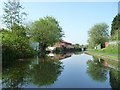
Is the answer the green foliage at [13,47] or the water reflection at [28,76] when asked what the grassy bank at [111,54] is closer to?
the green foliage at [13,47]

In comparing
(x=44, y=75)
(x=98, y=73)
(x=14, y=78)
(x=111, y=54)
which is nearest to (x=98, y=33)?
(x=111, y=54)

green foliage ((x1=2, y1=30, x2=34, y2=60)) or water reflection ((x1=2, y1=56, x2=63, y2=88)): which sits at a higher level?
green foliage ((x1=2, y1=30, x2=34, y2=60))

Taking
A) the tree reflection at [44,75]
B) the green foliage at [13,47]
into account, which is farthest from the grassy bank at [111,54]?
the green foliage at [13,47]

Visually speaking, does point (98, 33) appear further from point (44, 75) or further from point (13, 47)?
point (44, 75)

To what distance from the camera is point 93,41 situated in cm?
10150

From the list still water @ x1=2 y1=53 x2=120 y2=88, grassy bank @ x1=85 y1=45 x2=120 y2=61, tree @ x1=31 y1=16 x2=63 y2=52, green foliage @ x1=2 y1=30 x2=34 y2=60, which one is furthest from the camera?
tree @ x1=31 y1=16 x2=63 y2=52

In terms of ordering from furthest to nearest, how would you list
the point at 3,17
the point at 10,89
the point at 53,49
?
the point at 53,49 → the point at 3,17 → the point at 10,89

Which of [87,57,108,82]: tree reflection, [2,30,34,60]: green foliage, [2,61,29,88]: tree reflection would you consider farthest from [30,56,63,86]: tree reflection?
[2,30,34,60]: green foliage

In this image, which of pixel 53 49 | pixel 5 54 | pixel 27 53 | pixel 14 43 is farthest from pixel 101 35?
pixel 5 54

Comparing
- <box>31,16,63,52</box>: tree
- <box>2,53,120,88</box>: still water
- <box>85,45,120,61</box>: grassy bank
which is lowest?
<box>2,53,120,88</box>: still water

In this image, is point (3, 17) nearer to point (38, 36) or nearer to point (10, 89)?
point (38, 36)

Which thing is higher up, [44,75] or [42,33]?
[42,33]

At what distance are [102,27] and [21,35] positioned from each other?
2329 inches

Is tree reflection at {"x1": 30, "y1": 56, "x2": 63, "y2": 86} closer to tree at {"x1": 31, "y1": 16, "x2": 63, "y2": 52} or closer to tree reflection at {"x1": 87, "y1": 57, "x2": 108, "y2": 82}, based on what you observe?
tree reflection at {"x1": 87, "y1": 57, "x2": 108, "y2": 82}
